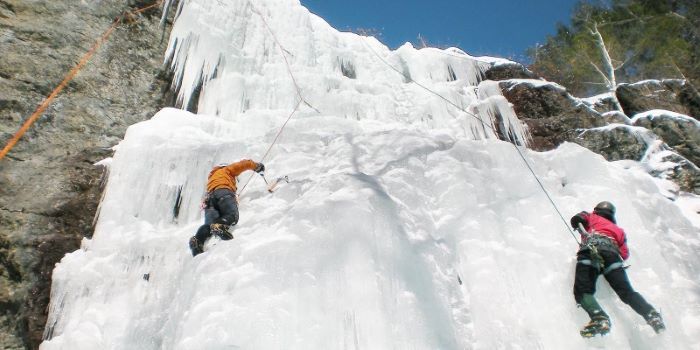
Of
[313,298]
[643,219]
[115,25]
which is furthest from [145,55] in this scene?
[643,219]

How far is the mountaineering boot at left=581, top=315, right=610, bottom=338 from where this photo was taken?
323 cm

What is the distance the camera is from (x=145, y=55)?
641 centimetres

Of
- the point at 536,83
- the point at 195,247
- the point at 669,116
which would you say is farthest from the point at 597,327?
the point at 669,116

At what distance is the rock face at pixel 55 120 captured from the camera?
396 centimetres

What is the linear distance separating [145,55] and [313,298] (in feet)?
14.9

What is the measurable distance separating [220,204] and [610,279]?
9.75ft

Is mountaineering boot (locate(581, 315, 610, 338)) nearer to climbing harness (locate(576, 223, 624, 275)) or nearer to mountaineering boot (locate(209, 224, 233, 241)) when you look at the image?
climbing harness (locate(576, 223, 624, 275))

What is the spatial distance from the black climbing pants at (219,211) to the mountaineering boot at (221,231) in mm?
85

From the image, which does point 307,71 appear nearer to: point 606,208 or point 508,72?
point 508,72

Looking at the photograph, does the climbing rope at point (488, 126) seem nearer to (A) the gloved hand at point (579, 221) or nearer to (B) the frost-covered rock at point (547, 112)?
(A) the gloved hand at point (579, 221)

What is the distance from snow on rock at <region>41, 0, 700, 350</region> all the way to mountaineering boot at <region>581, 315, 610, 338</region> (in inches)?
4.4

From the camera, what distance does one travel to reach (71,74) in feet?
18.3

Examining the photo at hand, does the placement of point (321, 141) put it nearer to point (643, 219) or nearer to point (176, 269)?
point (176, 269)

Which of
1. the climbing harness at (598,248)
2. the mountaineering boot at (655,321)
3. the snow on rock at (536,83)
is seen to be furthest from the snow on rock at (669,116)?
the mountaineering boot at (655,321)
